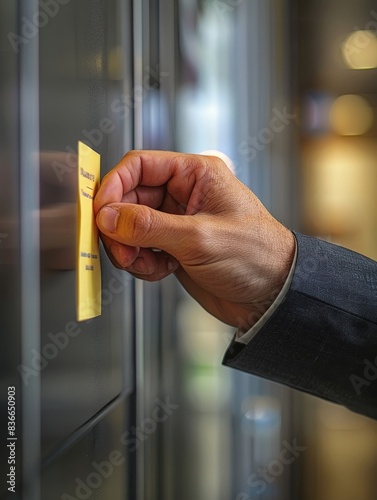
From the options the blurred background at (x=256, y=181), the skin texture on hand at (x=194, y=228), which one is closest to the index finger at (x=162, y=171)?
the skin texture on hand at (x=194, y=228)

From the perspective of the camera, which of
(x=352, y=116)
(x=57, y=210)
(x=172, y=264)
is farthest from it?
(x=352, y=116)

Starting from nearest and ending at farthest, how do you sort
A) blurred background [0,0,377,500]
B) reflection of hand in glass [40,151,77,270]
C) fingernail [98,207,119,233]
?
reflection of hand in glass [40,151,77,270] < fingernail [98,207,119,233] < blurred background [0,0,377,500]

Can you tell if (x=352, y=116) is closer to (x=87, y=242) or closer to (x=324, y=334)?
(x=324, y=334)

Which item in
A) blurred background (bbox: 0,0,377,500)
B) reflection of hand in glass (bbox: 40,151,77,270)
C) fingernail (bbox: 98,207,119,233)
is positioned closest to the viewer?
reflection of hand in glass (bbox: 40,151,77,270)

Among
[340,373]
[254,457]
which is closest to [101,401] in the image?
[340,373]

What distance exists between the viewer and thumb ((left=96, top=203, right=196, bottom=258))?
2.39 feet

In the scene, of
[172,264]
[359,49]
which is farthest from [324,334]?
[359,49]

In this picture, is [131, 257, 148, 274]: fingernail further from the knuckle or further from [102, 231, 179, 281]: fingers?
the knuckle

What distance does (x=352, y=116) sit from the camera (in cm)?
129

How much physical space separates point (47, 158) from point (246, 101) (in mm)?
729

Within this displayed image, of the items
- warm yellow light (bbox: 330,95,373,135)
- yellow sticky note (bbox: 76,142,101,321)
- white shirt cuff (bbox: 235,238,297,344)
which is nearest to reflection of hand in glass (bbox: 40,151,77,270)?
yellow sticky note (bbox: 76,142,101,321)

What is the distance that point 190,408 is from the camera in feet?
4.19

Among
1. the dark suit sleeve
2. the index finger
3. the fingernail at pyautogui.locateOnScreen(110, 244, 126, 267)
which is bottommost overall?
the dark suit sleeve

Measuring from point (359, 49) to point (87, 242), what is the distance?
0.80 metres
